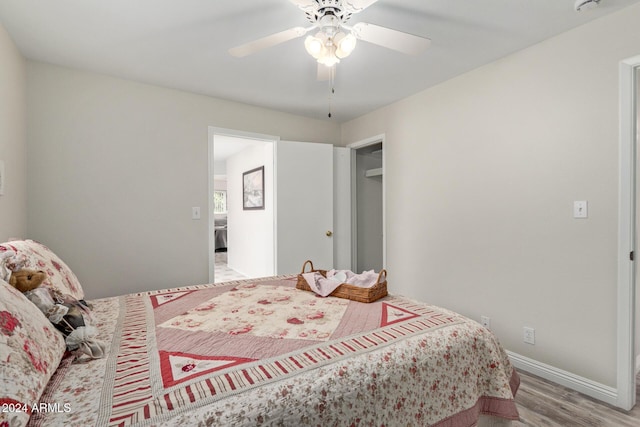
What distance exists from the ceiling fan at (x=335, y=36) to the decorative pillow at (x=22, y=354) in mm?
1463

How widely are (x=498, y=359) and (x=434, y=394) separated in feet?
1.37

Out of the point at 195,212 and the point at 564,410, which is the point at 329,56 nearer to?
the point at 195,212

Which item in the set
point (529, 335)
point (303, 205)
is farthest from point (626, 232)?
point (303, 205)

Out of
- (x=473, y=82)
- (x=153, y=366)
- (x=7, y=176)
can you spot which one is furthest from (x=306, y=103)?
(x=153, y=366)

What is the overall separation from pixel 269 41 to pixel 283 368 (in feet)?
5.08

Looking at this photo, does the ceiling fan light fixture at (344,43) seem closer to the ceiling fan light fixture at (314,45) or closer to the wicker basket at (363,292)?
the ceiling fan light fixture at (314,45)

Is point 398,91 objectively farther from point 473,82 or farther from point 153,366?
point 153,366

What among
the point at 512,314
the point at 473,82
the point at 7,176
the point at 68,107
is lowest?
the point at 512,314

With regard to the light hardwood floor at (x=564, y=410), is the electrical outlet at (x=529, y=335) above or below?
above

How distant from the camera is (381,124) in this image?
3666mm

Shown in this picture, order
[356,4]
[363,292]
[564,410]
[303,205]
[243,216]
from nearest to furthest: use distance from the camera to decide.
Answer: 1. [356,4]
2. [363,292]
3. [564,410]
4. [303,205]
5. [243,216]

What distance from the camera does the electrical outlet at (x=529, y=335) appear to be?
2.28 m

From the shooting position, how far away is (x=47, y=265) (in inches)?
58.7

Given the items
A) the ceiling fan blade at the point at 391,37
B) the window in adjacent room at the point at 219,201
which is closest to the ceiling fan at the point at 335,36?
the ceiling fan blade at the point at 391,37
